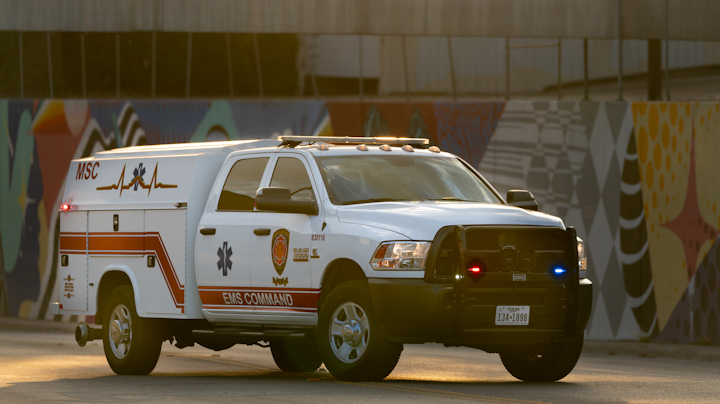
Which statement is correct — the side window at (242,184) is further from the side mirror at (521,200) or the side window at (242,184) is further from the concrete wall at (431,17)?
the concrete wall at (431,17)

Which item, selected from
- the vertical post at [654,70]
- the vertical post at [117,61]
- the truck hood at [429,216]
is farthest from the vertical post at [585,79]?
the truck hood at [429,216]

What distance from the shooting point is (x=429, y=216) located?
10.7m

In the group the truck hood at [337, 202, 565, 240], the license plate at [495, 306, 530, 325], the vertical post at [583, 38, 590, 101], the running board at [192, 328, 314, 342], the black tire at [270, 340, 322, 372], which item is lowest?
the black tire at [270, 340, 322, 372]

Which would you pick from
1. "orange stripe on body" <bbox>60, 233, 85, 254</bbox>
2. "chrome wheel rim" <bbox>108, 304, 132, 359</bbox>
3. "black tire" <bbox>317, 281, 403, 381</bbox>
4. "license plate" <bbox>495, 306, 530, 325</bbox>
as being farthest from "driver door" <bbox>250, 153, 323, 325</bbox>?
"orange stripe on body" <bbox>60, 233, 85, 254</bbox>

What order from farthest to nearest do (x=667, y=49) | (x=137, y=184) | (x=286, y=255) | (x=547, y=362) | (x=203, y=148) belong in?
(x=667, y=49)
(x=137, y=184)
(x=203, y=148)
(x=547, y=362)
(x=286, y=255)

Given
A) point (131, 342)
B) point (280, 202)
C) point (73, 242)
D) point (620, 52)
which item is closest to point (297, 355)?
point (131, 342)

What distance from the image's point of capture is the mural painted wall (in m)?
21.6

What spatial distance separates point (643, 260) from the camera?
22031 mm

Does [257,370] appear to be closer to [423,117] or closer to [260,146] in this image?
[260,146]

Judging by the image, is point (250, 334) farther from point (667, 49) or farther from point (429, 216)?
point (667, 49)

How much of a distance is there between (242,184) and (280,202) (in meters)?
1.15

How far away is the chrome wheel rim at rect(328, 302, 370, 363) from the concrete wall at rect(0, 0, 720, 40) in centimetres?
1412

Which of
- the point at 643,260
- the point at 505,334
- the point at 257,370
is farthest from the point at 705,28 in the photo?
the point at 505,334

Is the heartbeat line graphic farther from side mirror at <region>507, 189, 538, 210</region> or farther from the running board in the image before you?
side mirror at <region>507, 189, 538, 210</region>
